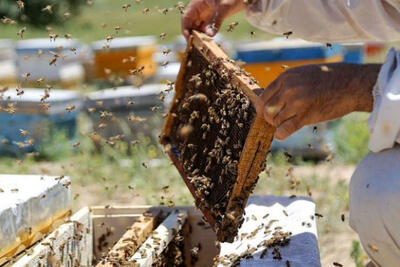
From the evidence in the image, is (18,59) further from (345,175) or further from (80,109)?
(345,175)

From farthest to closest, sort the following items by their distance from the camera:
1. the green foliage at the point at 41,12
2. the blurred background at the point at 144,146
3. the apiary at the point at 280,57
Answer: the green foliage at the point at 41,12
the apiary at the point at 280,57
the blurred background at the point at 144,146

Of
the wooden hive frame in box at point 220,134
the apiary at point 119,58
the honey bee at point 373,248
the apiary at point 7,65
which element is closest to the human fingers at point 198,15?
the wooden hive frame in box at point 220,134

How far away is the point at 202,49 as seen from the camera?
253cm

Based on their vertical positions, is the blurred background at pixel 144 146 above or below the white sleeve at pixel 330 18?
below

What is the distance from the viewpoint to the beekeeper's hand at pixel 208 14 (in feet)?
9.10

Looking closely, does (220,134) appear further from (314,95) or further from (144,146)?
(144,146)

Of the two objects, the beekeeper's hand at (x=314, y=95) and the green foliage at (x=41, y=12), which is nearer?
the beekeeper's hand at (x=314, y=95)

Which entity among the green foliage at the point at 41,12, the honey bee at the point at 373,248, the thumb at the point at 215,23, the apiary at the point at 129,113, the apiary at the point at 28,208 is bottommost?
the green foliage at the point at 41,12

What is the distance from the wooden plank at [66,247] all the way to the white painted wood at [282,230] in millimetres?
552

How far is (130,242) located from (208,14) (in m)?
1.07

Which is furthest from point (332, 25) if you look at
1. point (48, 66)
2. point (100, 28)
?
point (100, 28)

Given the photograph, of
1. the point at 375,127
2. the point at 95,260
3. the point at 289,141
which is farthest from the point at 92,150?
the point at 375,127

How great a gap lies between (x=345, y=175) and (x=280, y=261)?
315 centimetres

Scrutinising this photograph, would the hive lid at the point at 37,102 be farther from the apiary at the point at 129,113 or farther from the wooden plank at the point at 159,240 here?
the wooden plank at the point at 159,240
